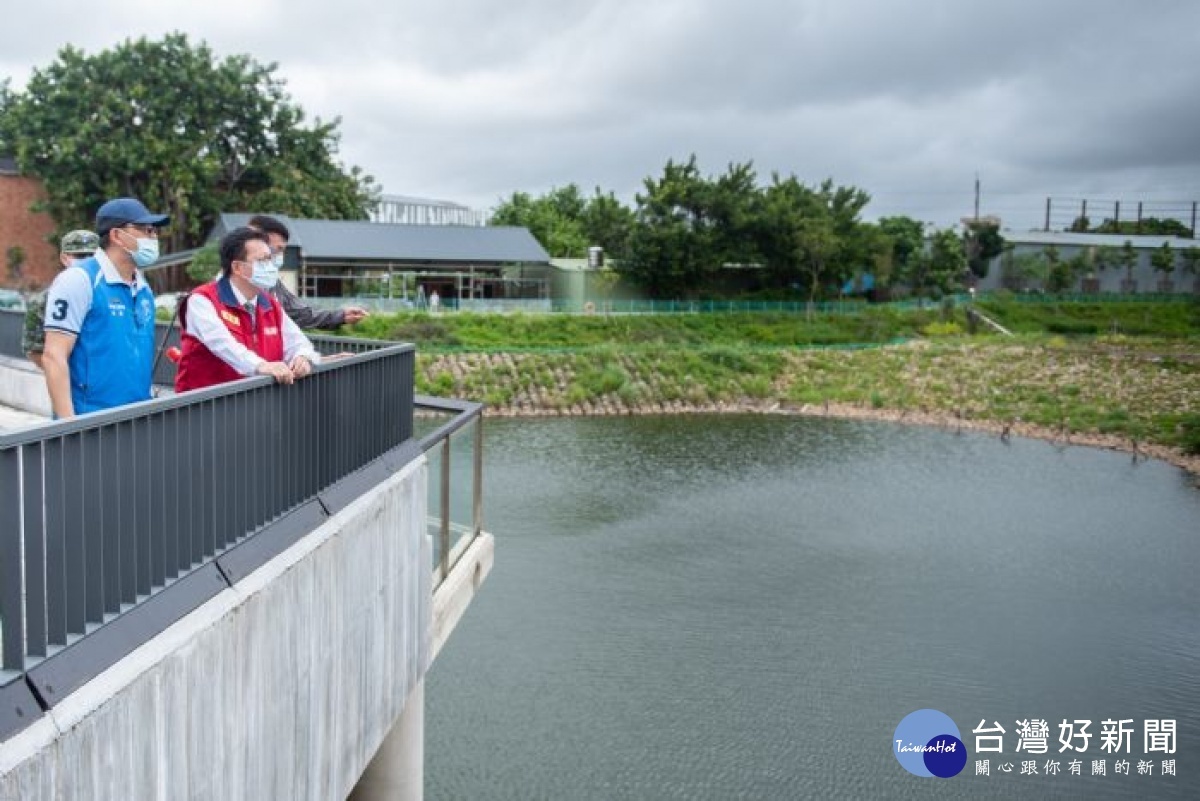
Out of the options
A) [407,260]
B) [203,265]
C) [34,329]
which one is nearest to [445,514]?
[34,329]

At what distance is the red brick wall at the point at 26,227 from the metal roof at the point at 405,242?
295 inches

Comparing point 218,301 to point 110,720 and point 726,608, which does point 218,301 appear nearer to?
point 110,720

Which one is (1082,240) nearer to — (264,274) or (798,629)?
(798,629)

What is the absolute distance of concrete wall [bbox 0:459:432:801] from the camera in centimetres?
244

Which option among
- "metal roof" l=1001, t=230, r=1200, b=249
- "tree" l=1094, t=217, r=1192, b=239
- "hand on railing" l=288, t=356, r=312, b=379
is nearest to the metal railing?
"hand on railing" l=288, t=356, r=312, b=379

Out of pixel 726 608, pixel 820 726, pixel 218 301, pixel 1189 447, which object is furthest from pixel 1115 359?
pixel 218 301

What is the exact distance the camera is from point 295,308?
21.1 ft

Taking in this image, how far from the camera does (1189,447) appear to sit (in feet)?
92.8

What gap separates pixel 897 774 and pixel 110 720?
9.45 m

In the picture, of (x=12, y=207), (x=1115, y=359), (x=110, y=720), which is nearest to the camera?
(x=110, y=720)

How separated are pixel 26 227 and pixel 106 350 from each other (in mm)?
44367

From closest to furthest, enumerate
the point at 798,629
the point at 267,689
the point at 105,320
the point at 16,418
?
the point at 267,689 → the point at 105,320 → the point at 16,418 → the point at 798,629

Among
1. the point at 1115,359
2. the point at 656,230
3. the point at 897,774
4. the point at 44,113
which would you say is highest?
the point at 44,113

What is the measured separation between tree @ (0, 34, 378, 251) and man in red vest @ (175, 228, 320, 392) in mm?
38019
